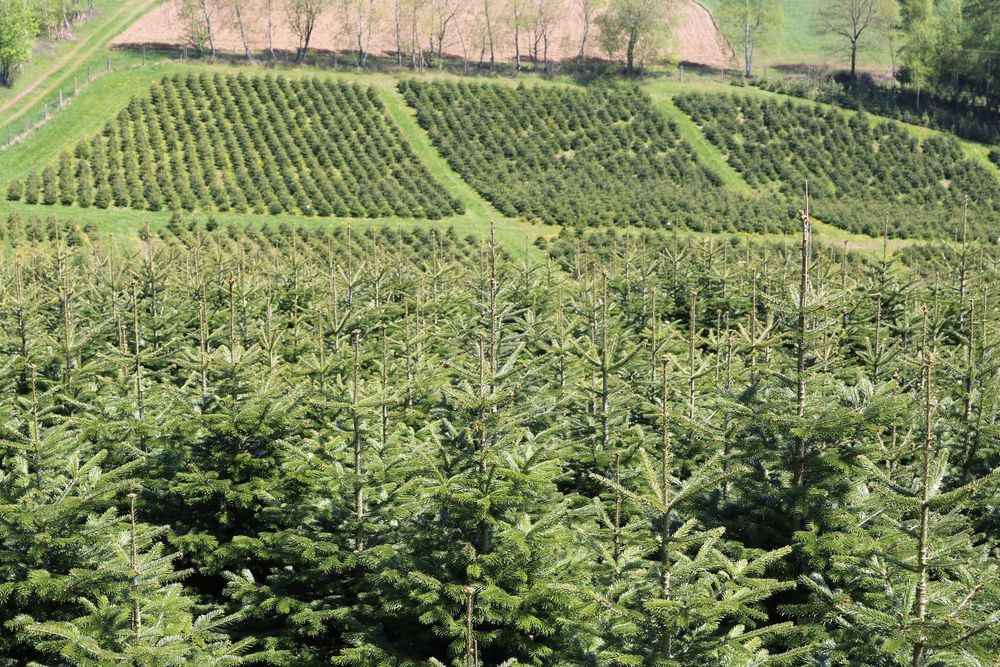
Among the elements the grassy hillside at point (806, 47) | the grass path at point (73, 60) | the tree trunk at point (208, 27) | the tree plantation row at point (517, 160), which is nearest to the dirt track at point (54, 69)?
the grass path at point (73, 60)

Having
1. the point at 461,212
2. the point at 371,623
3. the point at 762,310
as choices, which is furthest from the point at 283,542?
the point at 461,212

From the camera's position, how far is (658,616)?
9.28m

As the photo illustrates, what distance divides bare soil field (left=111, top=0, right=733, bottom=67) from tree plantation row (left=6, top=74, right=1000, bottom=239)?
44.1ft

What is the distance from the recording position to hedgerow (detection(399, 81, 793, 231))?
175 feet

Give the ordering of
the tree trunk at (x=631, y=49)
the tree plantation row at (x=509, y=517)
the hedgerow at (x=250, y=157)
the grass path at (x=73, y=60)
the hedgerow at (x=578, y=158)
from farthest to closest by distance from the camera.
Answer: the tree trunk at (x=631, y=49)
the grass path at (x=73, y=60)
the hedgerow at (x=578, y=158)
the hedgerow at (x=250, y=157)
the tree plantation row at (x=509, y=517)

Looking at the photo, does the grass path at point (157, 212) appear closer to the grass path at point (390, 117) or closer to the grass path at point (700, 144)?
the grass path at point (390, 117)

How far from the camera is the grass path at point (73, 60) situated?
6200cm

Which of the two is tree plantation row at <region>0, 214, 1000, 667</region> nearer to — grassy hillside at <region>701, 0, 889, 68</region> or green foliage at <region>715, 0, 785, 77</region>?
green foliage at <region>715, 0, 785, 77</region>

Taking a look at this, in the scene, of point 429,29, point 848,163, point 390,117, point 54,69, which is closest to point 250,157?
point 390,117

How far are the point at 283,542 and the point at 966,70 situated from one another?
258ft

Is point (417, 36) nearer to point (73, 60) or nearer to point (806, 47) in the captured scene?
point (73, 60)

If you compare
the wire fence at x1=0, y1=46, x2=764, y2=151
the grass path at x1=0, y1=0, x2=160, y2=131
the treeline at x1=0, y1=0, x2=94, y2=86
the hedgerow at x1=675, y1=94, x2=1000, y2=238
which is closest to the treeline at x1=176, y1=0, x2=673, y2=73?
the wire fence at x1=0, y1=46, x2=764, y2=151

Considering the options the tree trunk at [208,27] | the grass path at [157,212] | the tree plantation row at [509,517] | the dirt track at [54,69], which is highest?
the tree trunk at [208,27]

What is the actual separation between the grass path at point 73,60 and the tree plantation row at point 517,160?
812 cm
